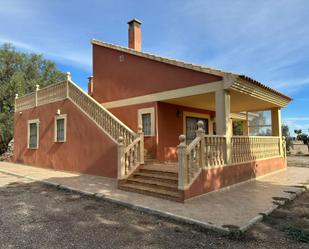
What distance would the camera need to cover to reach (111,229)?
473 centimetres

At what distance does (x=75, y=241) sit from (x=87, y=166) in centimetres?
669

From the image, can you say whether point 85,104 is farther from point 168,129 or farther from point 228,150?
point 228,150

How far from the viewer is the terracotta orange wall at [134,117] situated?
34.4 ft

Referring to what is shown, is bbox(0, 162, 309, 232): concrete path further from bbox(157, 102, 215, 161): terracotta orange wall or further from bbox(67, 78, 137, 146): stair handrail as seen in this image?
bbox(157, 102, 215, 161): terracotta orange wall

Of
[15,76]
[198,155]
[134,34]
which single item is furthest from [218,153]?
[15,76]

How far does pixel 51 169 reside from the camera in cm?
1288

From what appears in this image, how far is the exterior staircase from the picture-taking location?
676 centimetres

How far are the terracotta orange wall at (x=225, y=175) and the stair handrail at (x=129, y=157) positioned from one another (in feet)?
7.69

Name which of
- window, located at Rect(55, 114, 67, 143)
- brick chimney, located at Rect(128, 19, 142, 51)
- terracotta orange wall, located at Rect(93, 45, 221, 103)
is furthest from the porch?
window, located at Rect(55, 114, 67, 143)

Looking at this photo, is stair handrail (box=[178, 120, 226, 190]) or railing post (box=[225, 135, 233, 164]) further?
railing post (box=[225, 135, 233, 164])

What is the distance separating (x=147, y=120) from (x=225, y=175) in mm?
4198

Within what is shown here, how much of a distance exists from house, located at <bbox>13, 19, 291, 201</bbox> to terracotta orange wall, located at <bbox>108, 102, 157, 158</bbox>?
4 centimetres

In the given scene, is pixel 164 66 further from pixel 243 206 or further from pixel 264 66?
pixel 264 66

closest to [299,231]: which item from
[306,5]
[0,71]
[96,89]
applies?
[306,5]
